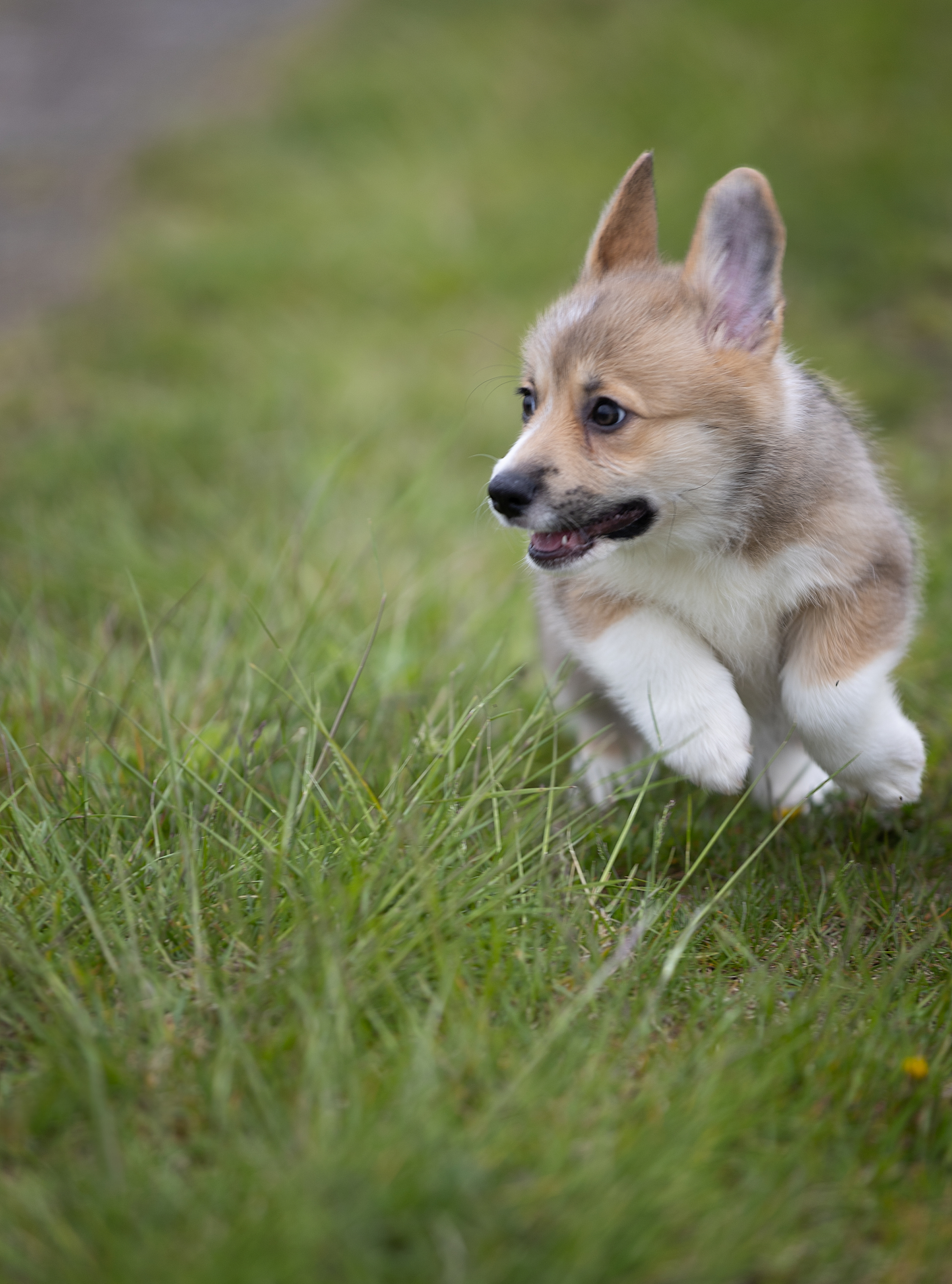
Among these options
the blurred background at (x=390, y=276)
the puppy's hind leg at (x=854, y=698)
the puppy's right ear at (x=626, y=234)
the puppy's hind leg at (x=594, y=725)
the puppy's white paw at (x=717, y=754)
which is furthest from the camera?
the blurred background at (x=390, y=276)

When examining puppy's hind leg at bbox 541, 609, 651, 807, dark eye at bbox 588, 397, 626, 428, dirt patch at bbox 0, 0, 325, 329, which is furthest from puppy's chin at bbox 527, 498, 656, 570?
dirt patch at bbox 0, 0, 325, 329

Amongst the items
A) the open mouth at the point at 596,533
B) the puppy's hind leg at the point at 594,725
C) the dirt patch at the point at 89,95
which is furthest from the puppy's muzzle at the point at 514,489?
the dirt patch at the point at 89,95

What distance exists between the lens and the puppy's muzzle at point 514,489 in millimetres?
2840

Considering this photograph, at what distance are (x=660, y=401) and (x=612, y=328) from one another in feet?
0.78

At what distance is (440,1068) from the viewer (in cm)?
200

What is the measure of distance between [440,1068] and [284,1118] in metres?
0.26

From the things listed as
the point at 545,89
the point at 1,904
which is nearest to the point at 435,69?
the point at 545,89

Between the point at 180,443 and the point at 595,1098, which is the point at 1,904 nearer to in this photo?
the point at 595,1098

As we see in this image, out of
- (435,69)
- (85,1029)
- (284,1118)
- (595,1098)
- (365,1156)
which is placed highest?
(435,69)

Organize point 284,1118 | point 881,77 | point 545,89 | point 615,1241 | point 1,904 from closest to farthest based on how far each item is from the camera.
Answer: point 615,1241, point 284,1118, point 1,904, point 881,77, point 545,89

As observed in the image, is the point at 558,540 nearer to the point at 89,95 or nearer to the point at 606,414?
the point at 606,414

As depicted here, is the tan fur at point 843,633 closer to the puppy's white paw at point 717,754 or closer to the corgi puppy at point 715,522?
the corgi puppy at point 715,522

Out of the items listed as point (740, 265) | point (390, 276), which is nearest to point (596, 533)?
point (740, 265)

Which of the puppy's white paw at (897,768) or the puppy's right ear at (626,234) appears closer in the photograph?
the puppy's white paw at (897,768)
